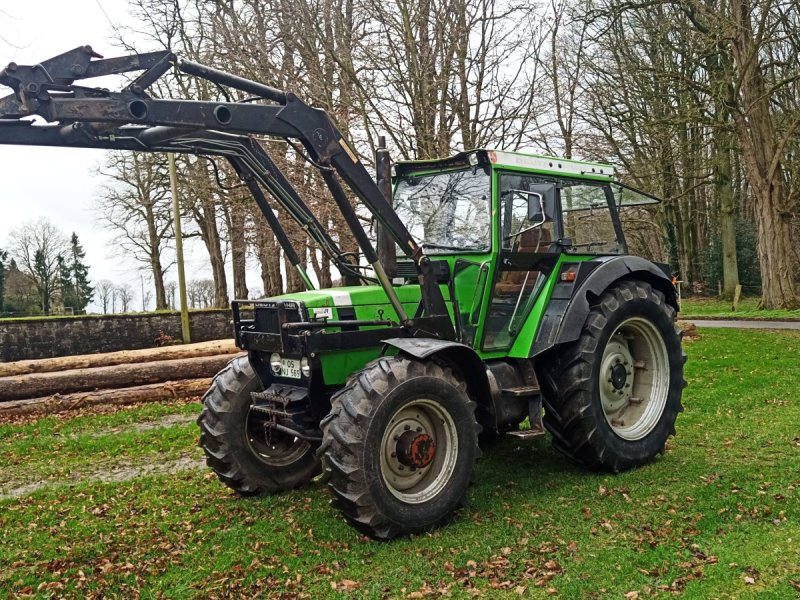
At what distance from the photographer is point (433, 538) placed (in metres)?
4.86

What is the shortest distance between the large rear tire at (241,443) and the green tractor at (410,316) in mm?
16

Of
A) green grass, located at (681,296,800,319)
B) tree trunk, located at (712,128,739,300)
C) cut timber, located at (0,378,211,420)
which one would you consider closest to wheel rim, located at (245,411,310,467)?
cut timber, located at (0,378,211,420)

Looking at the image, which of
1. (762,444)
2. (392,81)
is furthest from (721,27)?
(762,444)

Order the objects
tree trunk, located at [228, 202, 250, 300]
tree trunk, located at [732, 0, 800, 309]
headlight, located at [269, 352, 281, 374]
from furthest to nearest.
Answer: tree trunk, located at [228, 202, 250, 300] → tree trunk, located at [732, 0, 800, 309] → headlight, located at [269, 352, 281, 374]

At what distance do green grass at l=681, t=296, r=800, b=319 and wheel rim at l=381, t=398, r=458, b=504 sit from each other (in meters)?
16.9

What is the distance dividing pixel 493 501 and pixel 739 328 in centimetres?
1433

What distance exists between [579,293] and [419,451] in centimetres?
207

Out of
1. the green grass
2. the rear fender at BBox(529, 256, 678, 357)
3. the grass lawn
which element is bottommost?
the grass lawn

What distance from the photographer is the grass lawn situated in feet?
13.8

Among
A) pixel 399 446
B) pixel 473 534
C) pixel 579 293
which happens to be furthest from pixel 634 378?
pixel 399 446

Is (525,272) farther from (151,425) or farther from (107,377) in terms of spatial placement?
(107,377)

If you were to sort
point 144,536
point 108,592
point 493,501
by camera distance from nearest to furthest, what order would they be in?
point 108,592
point 144,536
point 493,501

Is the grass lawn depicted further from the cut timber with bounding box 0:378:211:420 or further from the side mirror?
the cut timber with bounding box 0:378:211:420

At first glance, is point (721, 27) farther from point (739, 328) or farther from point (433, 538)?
point (433, 538)
